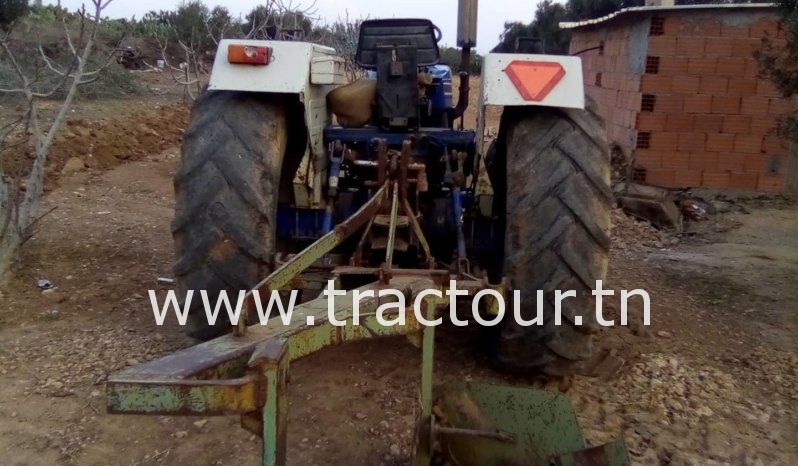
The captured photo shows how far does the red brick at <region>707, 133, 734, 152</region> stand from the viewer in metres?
8.88

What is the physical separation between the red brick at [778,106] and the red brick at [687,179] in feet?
3.68

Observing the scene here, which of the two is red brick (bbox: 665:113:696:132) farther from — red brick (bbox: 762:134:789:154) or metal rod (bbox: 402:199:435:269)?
metal rod (bbox: 402:199:435:269)

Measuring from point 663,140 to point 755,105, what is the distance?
111cm

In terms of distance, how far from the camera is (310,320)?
2064 millimetres

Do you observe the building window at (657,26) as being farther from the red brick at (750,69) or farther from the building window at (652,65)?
the red brick at (750,69)

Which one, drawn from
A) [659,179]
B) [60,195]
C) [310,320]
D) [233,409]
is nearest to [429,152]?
[310,320]

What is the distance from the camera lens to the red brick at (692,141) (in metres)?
8.94

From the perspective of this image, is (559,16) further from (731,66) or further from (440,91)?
(440,91)

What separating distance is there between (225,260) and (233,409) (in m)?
1.31

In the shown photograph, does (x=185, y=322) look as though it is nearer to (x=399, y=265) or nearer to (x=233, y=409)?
(x=399, y=265)

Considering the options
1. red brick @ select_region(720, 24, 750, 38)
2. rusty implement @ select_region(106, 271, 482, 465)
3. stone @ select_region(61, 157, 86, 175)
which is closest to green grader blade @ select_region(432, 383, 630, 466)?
rusty implement @ select_region(106, 271, 482, 465)

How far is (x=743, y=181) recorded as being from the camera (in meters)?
8.93

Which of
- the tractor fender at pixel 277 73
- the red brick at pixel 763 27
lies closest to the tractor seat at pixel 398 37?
the tractor fender at pixel 277 73

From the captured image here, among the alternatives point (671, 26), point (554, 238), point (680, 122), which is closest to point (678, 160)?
point (680, 122)
